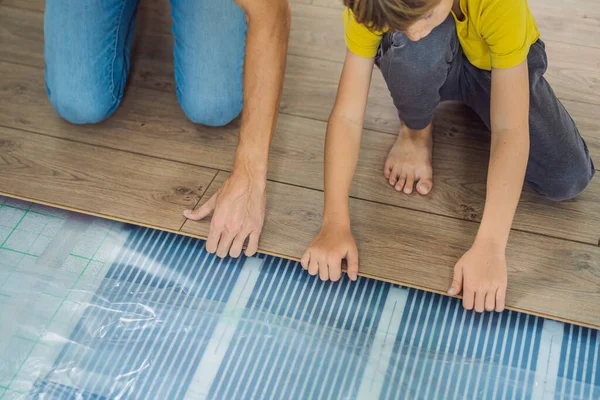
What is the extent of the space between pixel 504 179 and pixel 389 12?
43 centimetres

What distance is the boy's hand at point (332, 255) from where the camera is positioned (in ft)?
4.49

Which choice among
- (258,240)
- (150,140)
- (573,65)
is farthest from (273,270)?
(573,65)

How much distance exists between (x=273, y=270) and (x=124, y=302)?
0.96 feet

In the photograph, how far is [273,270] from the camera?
1.42 metres

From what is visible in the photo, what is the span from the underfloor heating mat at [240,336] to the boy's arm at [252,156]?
0.06 meters

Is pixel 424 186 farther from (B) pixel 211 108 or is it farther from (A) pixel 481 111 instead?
(B) pixel 211 108

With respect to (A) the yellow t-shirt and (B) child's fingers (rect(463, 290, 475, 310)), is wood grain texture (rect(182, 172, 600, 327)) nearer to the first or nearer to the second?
(B) child's fingers (rect(463, 290, 475, 310))

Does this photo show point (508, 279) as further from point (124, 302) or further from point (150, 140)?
point (150, 140)

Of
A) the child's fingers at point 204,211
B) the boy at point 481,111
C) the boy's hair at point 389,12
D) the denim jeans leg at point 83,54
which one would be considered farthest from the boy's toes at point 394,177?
the denim jeans leg at point 83,54

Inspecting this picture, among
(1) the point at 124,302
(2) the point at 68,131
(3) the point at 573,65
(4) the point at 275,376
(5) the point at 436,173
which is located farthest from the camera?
(3) the point at 573,65

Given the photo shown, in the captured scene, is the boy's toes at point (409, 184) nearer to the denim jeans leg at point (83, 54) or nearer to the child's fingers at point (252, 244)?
the child's fingers at point (252, 244)

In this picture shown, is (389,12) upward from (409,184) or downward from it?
upward

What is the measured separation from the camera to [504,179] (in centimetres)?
129

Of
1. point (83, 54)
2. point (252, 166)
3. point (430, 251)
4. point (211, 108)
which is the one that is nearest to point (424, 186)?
point (430, 251)
